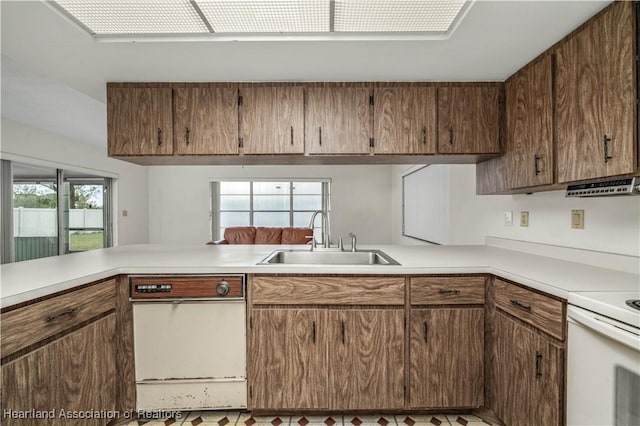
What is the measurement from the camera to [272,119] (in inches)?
73.5

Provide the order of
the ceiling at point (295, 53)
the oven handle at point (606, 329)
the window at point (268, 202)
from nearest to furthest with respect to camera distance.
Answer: the oven handle at point (606, 329) < the ceiling at point (295, 53) < the window at point (268, 202)

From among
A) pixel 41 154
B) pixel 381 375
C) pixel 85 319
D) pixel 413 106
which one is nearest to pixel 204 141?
pixel 85 319

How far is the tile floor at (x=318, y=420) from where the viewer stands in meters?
1.56

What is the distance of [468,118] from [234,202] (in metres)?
5.09

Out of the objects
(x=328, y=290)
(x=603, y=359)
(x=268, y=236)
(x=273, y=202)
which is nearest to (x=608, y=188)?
(x=603, y=359)

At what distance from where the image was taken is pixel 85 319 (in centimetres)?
134

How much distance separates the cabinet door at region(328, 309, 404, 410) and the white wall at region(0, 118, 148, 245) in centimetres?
427

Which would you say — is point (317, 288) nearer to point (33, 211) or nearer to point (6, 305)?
point (6, 305)

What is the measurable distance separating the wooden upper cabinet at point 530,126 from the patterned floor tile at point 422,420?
4.57 feet

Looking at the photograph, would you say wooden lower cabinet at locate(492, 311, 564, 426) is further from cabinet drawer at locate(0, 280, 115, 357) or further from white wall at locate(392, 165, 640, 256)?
cabinet drawer at locate(0, 280, 115, 357)

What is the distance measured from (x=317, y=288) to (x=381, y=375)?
586 mm

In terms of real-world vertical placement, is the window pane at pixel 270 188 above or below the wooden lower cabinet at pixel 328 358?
above

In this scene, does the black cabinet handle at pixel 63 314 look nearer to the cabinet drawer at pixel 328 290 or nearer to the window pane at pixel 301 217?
the cabinet drawer at pixel 328 290

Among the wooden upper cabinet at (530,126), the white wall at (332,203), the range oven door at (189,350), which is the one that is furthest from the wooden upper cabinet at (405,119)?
the white wall at (332,203)
